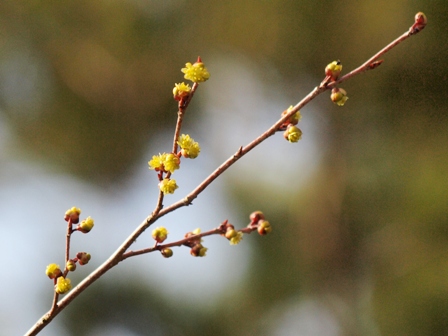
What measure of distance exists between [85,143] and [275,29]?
2.50 ft

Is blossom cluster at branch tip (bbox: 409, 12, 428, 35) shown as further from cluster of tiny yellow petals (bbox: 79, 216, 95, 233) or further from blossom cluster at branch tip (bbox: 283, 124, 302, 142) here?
cluster of tiny yellow petals (bbox: 79, 216, 95, 233)

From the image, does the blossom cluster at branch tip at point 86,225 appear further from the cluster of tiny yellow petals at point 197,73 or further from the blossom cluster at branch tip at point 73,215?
the cluster of tiny yellow petals at point 197,73

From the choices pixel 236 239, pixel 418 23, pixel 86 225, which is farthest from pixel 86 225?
pixel 418 23

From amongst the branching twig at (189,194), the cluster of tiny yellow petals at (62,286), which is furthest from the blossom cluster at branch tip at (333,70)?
the cluster of tiny yellow petals at (62,286)

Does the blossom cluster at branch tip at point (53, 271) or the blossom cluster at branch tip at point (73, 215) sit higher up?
the blossom cluster at branch tip at point (73, 215)

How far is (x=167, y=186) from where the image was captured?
0.90 ft

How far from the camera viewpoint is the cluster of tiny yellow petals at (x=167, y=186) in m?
0.27

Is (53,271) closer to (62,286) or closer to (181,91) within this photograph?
(62,286)

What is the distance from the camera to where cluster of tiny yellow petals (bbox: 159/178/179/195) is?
0.27m

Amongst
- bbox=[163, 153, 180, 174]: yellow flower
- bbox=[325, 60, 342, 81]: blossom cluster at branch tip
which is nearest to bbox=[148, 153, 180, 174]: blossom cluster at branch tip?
bbox=[163, 153, 180, 174]: yellow flower

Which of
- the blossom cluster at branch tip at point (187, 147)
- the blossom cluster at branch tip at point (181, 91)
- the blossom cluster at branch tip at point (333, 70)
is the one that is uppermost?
the blossom cluster at branch tip at point (333, 70)

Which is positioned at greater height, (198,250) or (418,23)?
(418,23)

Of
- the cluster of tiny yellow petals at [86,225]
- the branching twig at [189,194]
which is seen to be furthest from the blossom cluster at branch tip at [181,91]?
the cluster of tiny yellow petals at [86,225]

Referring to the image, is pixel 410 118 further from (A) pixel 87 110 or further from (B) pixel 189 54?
(A) pixel 87 110
